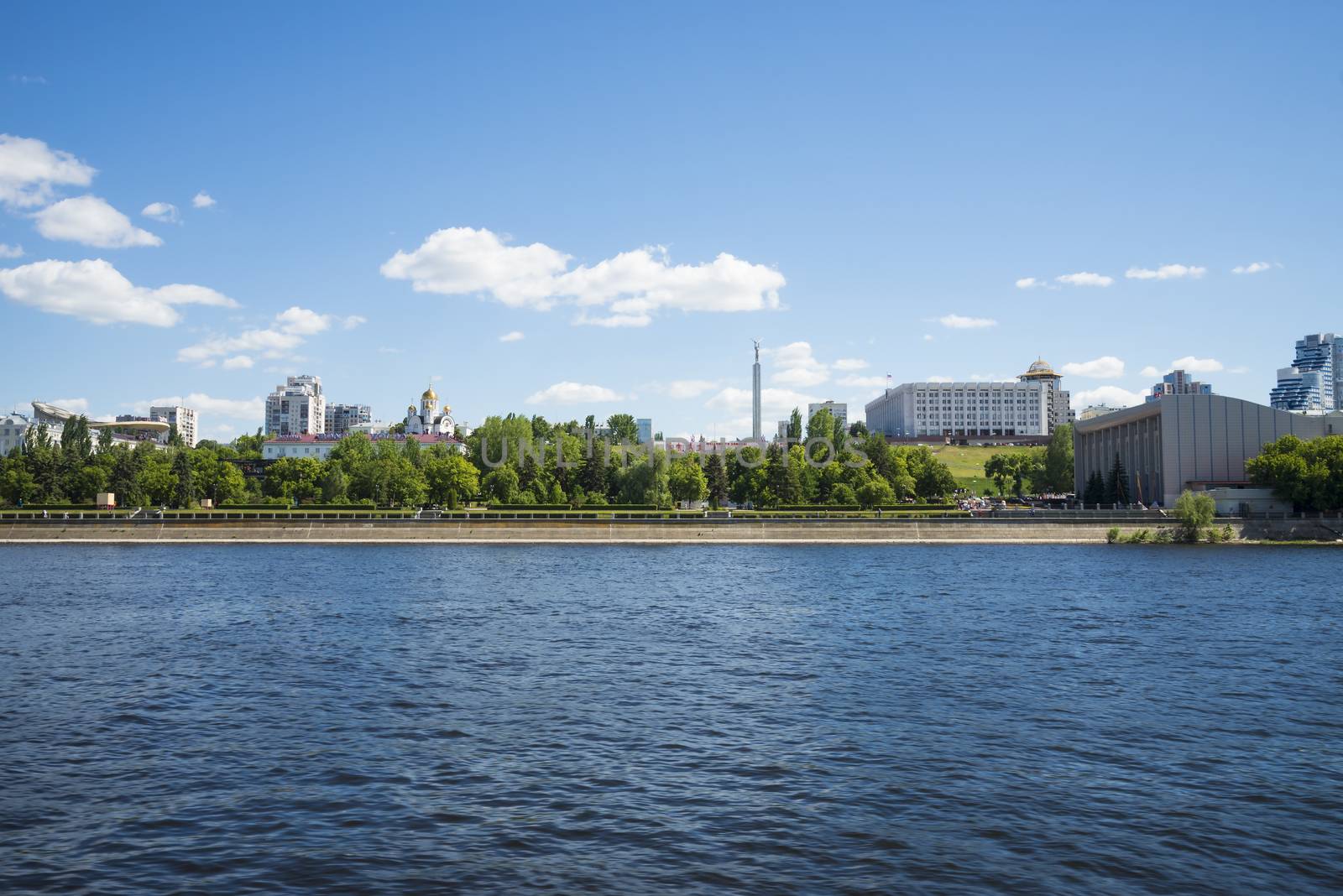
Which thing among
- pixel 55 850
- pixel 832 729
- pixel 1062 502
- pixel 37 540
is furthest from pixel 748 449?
pixel 55 850

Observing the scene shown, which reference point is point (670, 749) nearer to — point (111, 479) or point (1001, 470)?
point (111, 479)

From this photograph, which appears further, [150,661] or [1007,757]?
[150,661]

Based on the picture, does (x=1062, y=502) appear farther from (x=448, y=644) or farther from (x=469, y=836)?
(x=469, y=836)

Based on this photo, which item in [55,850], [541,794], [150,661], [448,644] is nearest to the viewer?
[55,850]

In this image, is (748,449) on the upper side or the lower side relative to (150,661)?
upper

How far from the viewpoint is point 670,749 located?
20156 millimetres

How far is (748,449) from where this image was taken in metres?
134

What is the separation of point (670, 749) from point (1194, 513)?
85428mm

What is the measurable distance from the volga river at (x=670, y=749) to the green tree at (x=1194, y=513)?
167ft

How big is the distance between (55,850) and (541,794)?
7.53m

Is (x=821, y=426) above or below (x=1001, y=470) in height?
above

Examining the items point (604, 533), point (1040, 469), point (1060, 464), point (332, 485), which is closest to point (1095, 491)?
point (1060, 464)

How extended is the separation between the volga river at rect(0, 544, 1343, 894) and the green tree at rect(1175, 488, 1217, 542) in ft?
167

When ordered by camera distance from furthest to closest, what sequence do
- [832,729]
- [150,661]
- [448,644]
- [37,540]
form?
[37,540], [448,644], [150,661], [832,729]
